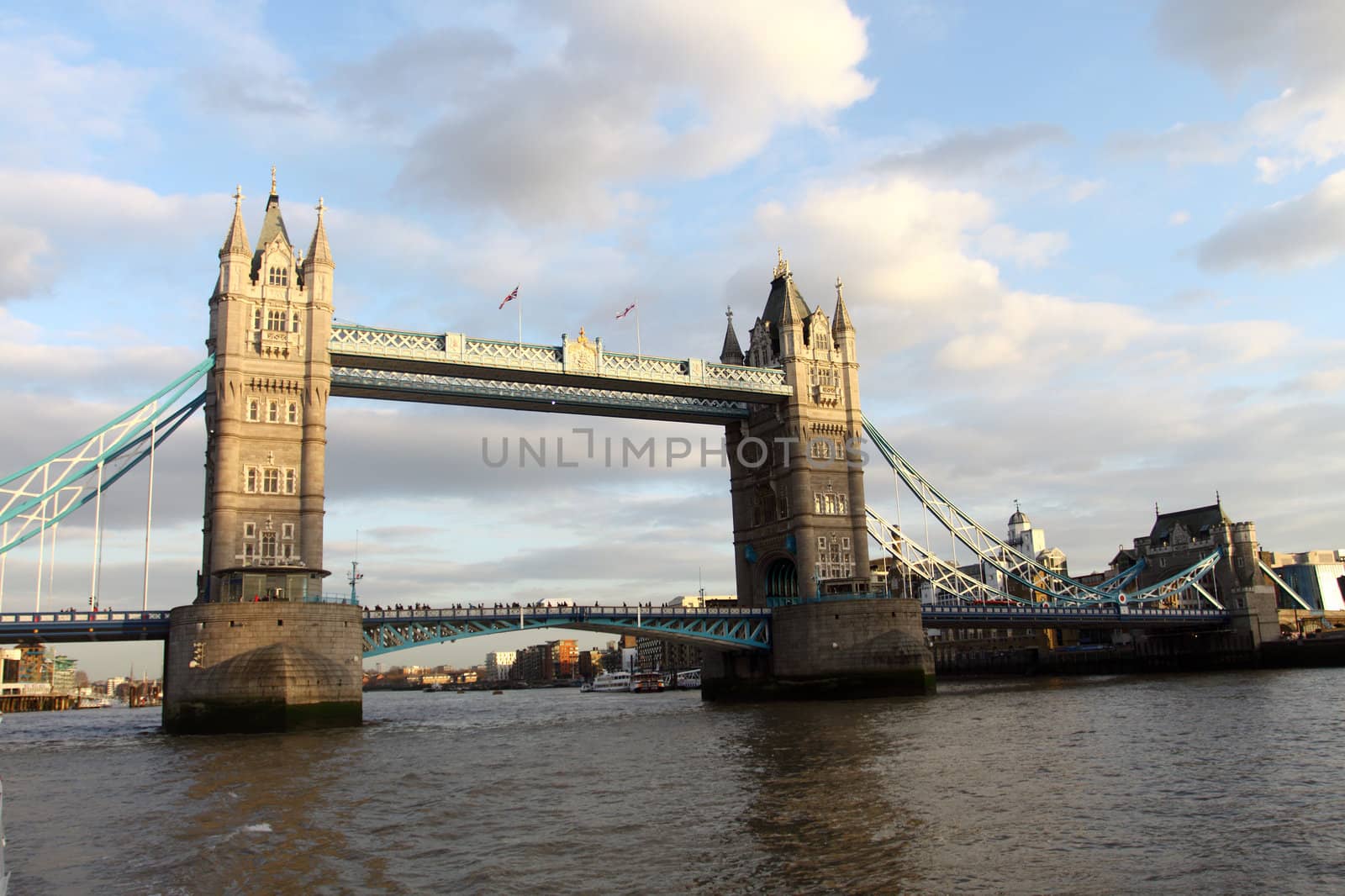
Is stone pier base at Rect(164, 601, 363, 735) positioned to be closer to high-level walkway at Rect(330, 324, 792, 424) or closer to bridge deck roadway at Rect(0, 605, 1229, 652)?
bridge deck roadway at Rect(0, 605, 1229, 652)

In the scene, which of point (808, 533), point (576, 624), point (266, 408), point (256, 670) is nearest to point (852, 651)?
point (808, 533)

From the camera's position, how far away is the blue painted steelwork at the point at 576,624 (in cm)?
6138

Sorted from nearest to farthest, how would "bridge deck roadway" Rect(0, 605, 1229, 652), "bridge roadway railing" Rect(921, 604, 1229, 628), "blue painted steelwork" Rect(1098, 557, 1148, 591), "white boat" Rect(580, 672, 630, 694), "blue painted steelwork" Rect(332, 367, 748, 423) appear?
"bridge deck roadway" Rect(0, 605, 1229, 652), "blue painted steelwork" Rect(332, 367, 748, 423), "bridge roadway railing" Rect(921, 604, 1229, 628), "blue painted steelwork" Rect(1098, 557, 1148, 591), "white boat" Rect(580, 672, 630, 694)

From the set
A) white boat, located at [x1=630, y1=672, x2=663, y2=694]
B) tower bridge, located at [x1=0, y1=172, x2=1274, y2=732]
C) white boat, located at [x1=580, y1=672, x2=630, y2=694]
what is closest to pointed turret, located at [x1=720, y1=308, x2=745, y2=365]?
tower bridge, located at [x1=0, y1=172, x2=1274, y2=732]

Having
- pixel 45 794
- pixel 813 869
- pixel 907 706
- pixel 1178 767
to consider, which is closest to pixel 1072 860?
pixel 813 869

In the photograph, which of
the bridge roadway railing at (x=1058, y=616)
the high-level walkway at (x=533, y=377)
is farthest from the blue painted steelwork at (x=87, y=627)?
the bridge roadway railing at (x=1058, y=616)

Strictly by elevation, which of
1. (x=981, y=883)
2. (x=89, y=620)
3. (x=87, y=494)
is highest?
(x=87, y=494)

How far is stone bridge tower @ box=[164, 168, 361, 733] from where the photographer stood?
5147 cm

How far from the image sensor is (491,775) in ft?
112

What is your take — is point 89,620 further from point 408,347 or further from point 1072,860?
point 1072,860

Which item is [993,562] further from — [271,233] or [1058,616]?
[271,233]

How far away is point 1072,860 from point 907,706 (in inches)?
1633

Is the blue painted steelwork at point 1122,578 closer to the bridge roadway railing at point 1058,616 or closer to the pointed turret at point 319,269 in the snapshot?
the bridge roadway railing at point 1058,616

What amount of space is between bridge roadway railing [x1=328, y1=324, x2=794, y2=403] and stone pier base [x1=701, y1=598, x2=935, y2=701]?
15989 mm
